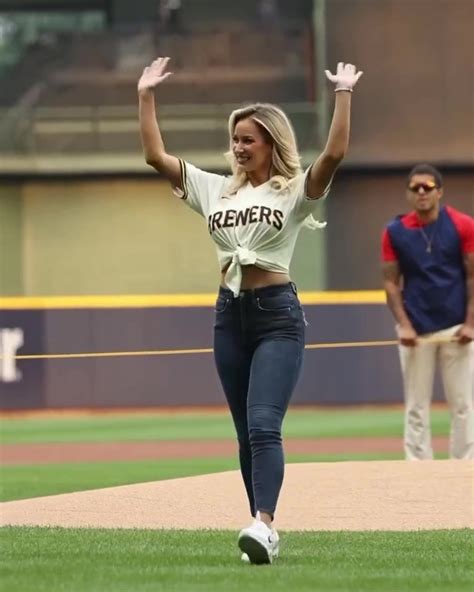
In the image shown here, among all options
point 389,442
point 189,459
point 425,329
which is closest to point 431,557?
point 425,329

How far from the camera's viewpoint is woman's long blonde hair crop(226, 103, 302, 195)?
23.3ft

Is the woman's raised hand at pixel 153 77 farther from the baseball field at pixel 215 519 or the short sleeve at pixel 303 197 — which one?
the baseball field at pixel 215 519

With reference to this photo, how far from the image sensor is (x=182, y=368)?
20719 mm

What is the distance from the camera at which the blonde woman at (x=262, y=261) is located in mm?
6945

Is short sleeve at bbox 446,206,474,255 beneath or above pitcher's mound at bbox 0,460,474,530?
above

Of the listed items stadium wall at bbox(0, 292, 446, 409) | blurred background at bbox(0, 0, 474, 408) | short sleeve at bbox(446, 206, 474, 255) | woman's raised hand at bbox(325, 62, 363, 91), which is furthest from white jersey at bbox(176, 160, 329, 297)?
blurred background at bbox(0, 0, 474, 408)

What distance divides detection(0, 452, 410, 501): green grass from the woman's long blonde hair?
14.3 ft

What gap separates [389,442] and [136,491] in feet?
19.9

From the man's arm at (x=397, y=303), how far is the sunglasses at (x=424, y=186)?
0.56 m

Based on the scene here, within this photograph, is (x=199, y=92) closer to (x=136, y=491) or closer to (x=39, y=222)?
(x=39, y=222)

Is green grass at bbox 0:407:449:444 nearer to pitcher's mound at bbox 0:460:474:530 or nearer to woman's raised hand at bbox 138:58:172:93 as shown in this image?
pitcher's mound at bbox 0:460:474:530

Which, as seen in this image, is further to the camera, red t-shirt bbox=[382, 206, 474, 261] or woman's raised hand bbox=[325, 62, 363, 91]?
red t-shirt bbox=[382, 206, 474, 261]

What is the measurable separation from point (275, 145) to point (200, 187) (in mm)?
398

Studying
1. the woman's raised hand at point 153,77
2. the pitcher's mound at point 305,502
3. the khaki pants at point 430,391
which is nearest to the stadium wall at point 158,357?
the khaki pants at point 430,391
